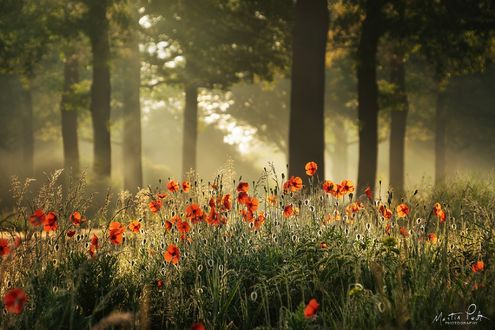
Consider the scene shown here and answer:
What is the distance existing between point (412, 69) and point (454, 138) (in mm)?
7248

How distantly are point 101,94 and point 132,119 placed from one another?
140 inches

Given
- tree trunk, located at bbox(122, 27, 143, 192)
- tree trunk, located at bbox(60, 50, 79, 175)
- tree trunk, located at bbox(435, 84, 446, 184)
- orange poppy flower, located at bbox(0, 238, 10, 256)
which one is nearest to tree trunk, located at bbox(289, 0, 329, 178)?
orange poppy flower, located at bbox(0, 238, 10, 256)

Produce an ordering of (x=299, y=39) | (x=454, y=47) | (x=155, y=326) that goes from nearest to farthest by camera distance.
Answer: (x=155, y=326) < (x=299, y=39) < (x=454, y=47)

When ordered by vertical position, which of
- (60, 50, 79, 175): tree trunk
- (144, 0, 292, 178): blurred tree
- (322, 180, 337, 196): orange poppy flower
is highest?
(144, 0, 292, 178): blurred tree

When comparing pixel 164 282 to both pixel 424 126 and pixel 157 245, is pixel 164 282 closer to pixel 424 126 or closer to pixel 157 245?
pixel 157 245

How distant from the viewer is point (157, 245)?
6004mm

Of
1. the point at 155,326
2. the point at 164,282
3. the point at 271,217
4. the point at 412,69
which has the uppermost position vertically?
the point at 412,69

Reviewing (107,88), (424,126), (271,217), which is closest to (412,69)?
(424,126)

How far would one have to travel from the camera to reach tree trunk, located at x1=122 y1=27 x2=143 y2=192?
2089 cm

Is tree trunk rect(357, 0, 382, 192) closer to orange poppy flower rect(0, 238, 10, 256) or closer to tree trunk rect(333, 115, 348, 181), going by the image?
orange poppy flower rect(0, 238, 10, 256)

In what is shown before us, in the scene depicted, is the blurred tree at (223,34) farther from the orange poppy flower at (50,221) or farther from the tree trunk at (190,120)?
the orange poppy flower at (50,221)

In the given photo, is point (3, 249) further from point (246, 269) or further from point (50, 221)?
point (246, 269)

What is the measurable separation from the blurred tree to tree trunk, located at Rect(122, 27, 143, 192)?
3.12ft

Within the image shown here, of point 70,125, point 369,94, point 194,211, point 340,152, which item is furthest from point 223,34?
point 340,152
